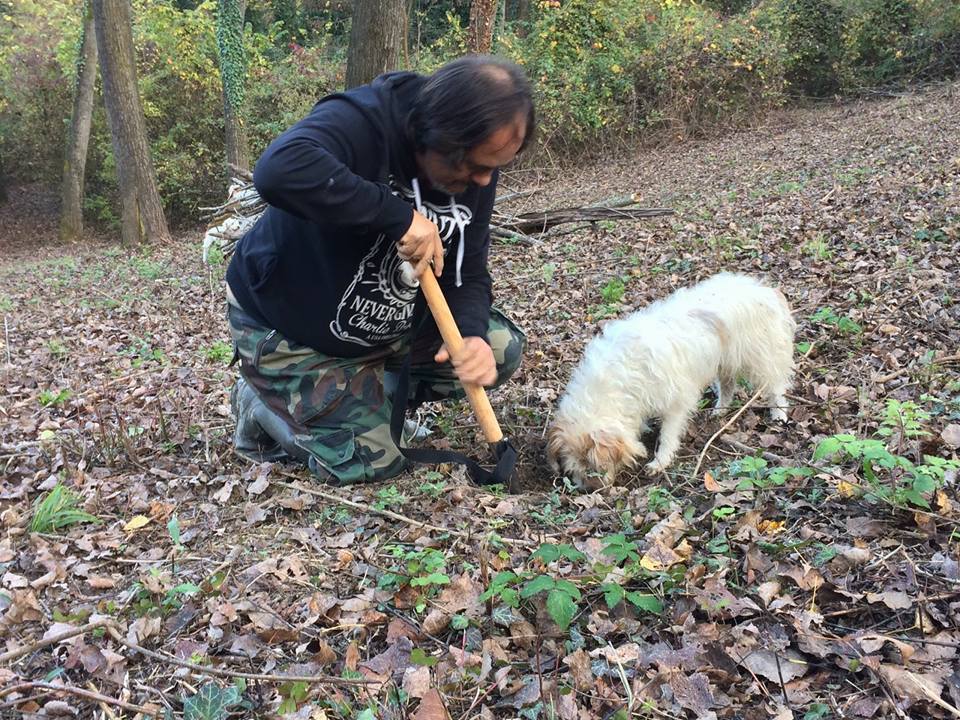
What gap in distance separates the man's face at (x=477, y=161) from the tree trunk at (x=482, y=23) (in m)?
9.23

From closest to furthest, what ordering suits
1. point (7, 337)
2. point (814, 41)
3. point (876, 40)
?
1. point (7, 337)
2. point (876, 40)
3. point (814, 41)

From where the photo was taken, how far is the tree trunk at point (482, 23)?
1123cm

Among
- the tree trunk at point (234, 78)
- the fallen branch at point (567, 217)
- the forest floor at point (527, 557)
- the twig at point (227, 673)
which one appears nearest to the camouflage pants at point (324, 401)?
the forest floor at point (527, 557)

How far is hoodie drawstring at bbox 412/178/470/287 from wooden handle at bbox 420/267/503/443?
0.97 ft

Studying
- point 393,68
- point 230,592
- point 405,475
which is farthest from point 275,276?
point 393,68

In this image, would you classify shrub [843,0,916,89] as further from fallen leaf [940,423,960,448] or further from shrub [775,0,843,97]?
fallen leaf [940,423,960,448]

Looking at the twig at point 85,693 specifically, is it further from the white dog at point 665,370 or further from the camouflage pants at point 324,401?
the white dog at point 665,370

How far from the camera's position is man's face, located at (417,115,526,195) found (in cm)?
271

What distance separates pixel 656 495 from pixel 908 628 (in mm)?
1155

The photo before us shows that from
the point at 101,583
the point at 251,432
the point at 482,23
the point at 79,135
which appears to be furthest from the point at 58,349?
the point at 79,135

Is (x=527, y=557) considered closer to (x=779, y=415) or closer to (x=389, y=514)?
(x=389, y=514)

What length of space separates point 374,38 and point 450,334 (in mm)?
5546

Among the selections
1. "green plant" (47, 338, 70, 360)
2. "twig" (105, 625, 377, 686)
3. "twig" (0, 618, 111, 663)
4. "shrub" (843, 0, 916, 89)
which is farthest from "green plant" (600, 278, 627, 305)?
"shrub" (843, 0, 916, 89)

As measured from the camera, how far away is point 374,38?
24.5 feet
